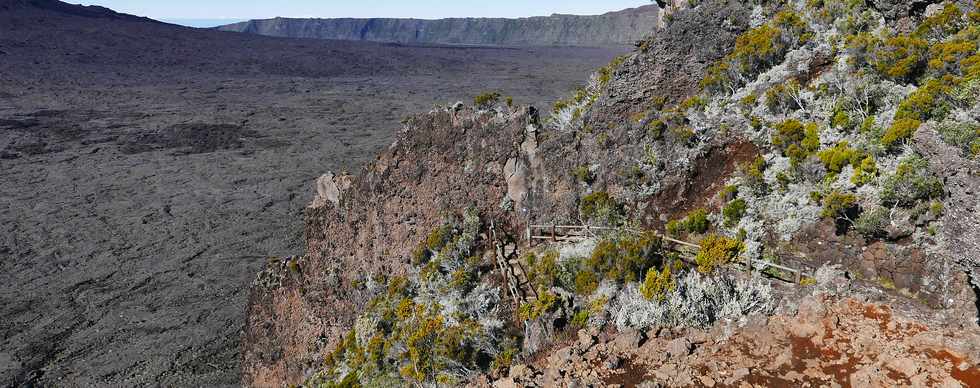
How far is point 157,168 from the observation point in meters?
49.1

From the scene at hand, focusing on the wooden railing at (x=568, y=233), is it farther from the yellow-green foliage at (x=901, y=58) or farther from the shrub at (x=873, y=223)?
the yellow-green foliage at (x=901, y=58)

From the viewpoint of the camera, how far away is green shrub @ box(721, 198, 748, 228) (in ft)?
29.0

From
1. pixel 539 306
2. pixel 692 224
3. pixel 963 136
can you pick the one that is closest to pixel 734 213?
pixel 692 224

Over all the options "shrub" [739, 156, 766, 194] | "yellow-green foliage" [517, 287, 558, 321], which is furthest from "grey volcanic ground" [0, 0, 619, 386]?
"shrub" [739, 156, 766, 194]

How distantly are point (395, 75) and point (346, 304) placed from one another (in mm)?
103656

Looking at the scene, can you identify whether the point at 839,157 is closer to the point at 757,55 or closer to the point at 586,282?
the point at 757,55

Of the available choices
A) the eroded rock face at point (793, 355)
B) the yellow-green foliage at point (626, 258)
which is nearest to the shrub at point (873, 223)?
the eroded rock face at point (793, 355)

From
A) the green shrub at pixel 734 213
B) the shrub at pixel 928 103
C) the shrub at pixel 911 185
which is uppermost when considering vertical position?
the shrub at pixel 928 103

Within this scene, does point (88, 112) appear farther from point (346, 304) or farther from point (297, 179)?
point (346, 304)

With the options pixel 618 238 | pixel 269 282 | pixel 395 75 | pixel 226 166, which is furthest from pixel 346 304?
pixel 395 75

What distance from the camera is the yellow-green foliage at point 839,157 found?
844 centimetres

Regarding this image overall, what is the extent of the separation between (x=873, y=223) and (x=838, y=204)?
20.8 inches

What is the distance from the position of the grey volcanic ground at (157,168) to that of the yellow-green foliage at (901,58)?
21.9 metres

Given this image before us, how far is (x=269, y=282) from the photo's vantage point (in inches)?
650
